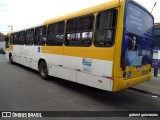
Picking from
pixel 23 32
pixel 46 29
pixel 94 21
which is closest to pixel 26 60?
pixel 23 32

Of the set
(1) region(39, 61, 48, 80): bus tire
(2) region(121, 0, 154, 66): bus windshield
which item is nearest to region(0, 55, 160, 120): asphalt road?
(1) region(39, 61, 48, 80): bus tire

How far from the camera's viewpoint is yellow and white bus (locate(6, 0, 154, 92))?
18.6ft

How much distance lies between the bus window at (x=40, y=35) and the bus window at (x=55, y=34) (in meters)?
0.55

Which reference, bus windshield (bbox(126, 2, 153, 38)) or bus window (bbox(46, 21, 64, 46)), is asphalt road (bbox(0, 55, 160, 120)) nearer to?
bus window (bbox(46, 21, 64, 46))

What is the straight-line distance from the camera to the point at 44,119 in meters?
4.89

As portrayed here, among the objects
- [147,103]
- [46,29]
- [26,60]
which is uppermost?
[46,29]

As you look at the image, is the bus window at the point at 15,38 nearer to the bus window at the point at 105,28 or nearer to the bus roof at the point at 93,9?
the bus roof at the point at 93,9

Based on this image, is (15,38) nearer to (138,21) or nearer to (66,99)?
(66,99)

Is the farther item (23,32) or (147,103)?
(23,32)

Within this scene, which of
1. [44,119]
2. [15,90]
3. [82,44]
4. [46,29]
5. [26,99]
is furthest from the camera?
[46,29]

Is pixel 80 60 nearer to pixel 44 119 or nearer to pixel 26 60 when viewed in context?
pixel 44 119

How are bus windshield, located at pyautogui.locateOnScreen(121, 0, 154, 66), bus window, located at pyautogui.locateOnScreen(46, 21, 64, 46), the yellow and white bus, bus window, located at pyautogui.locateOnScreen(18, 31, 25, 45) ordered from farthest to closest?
bus window, located at pyautogui.locateOnScreen(18, 31, 25, 45)
bus window, located at pyautogui.locateOnScreen(46, 21, 64, 46)
bus windshield, located at pyautogui.locateOnScreen(121, 0, 154, 66)
the yellow and white bus

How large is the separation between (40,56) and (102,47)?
4.99m

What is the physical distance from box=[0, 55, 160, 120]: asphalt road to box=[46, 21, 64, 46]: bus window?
1954mm
